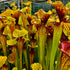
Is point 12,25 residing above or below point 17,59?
above

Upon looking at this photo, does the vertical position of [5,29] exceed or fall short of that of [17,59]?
it exceeds it

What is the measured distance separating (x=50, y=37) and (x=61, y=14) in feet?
0.29

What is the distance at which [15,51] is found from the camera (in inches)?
15.8

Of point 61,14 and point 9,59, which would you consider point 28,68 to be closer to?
point 9,59

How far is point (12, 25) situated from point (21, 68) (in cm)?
16

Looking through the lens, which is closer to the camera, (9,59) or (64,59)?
(64,59)

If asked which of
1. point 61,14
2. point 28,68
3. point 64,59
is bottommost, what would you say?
point 28,68

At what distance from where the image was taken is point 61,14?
14.1 inches

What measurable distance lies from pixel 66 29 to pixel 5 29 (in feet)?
0.65

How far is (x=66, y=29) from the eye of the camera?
367 millimetres

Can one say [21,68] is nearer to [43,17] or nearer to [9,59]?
[9,59]

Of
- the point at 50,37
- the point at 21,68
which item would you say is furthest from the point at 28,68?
the point at 50,37

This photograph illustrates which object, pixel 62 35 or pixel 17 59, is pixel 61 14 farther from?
pixel 17 59

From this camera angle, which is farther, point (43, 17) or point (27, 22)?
point (27, 22)
